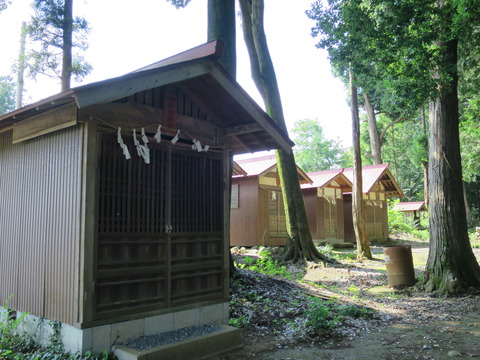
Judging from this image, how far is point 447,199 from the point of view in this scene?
31.7 ft

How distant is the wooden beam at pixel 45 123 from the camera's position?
4898 millimetres

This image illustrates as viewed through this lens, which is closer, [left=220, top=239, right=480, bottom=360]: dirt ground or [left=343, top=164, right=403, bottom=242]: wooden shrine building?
[left=220, top=239, right=480, bottom=360]: dirt ground

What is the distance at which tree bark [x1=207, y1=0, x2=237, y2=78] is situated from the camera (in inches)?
395

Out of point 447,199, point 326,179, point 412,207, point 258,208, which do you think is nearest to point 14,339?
point 447,199

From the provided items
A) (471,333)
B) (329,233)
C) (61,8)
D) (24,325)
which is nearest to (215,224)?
(24,325)

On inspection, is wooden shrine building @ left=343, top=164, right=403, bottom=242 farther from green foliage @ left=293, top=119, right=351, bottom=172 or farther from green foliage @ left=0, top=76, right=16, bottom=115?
green foliage @ left=0, top=76, right=16, bottom=115

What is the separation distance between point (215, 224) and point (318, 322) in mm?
2272

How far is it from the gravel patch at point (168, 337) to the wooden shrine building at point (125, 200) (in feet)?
0.42

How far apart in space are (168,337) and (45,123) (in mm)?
3275

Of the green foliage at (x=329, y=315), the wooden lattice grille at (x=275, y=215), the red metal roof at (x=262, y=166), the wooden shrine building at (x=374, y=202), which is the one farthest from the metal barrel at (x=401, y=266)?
the wooden shrine building at (x=374, y=202)

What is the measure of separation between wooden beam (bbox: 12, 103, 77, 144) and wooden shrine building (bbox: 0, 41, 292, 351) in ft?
0.05

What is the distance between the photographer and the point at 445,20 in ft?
31.8

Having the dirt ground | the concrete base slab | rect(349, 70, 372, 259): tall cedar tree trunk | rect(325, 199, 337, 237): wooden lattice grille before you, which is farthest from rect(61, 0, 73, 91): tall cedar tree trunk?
rect(325, 199, 337, 237): wooden lattice grille

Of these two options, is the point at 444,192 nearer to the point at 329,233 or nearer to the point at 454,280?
the point at 454,280
